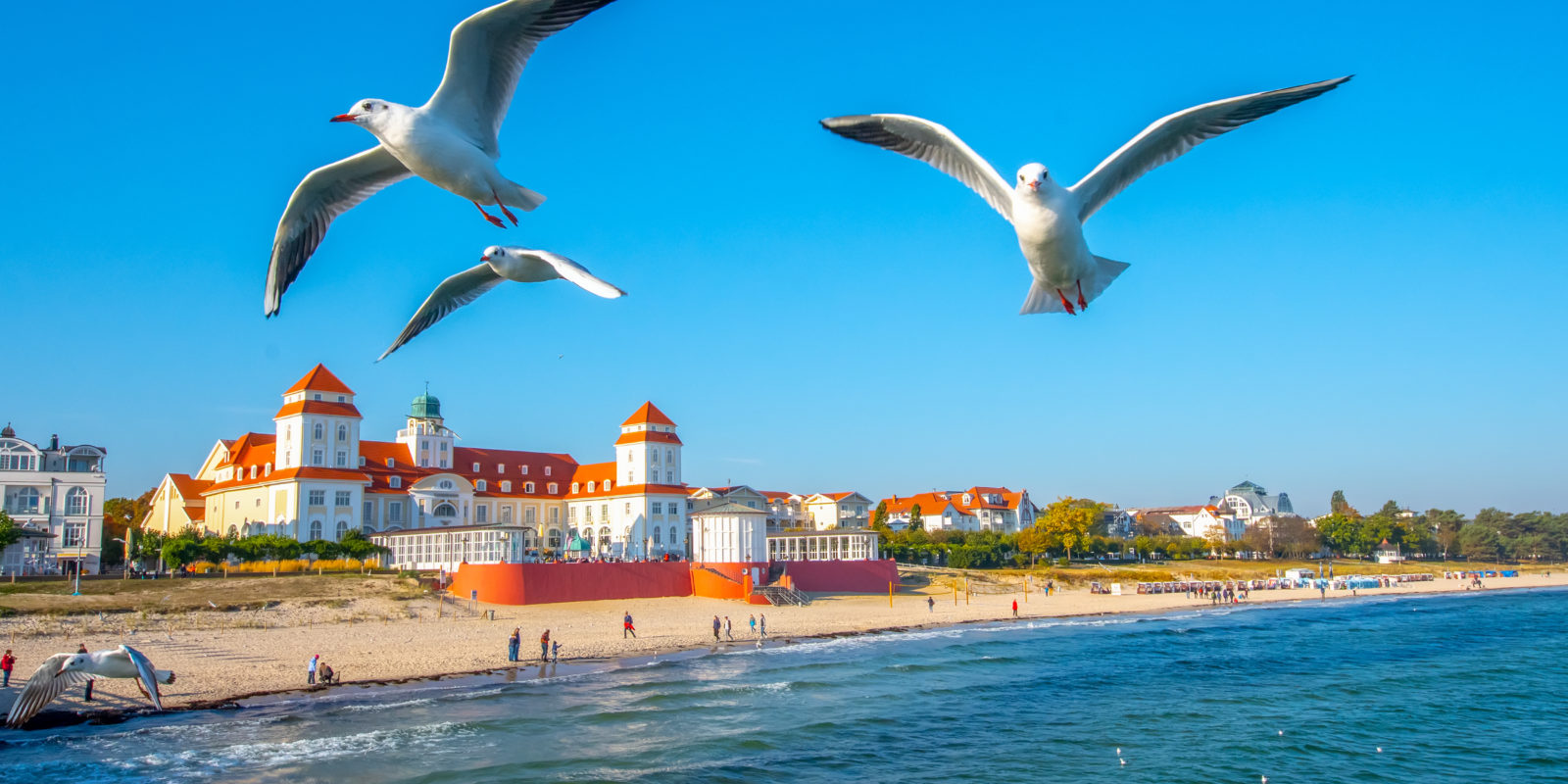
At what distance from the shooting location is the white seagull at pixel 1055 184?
926 centimetres

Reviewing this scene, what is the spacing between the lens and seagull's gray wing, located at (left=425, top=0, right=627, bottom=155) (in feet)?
28.5

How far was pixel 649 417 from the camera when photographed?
83438 millimetres

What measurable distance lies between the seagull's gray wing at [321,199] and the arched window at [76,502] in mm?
60421

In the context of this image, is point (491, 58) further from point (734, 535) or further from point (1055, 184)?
point (734, 535)

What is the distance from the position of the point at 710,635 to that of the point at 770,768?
25.5m

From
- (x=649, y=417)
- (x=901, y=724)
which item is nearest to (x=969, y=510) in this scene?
(x=649, y=417)

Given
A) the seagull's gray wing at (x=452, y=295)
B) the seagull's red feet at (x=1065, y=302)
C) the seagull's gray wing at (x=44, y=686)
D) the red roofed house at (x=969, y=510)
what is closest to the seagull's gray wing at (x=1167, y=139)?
the seagull's red feet at (x=1065, y=302)

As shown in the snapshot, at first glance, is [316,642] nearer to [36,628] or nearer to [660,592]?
[36,628]

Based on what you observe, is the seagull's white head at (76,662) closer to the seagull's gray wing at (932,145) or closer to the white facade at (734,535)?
the seagull's gray wing at (932,145)

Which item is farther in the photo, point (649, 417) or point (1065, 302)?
point (649, 417)

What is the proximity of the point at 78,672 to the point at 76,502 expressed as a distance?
46.3 m

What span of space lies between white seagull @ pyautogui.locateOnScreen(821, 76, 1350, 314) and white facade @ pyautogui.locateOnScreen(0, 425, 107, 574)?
6053cm

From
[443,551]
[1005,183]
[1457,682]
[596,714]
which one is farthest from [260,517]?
[1005,183]

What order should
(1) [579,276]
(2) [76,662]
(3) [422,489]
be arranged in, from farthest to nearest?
1. (3) [422,489]
2. (2) [76,662]
3. (1) [579,276]
